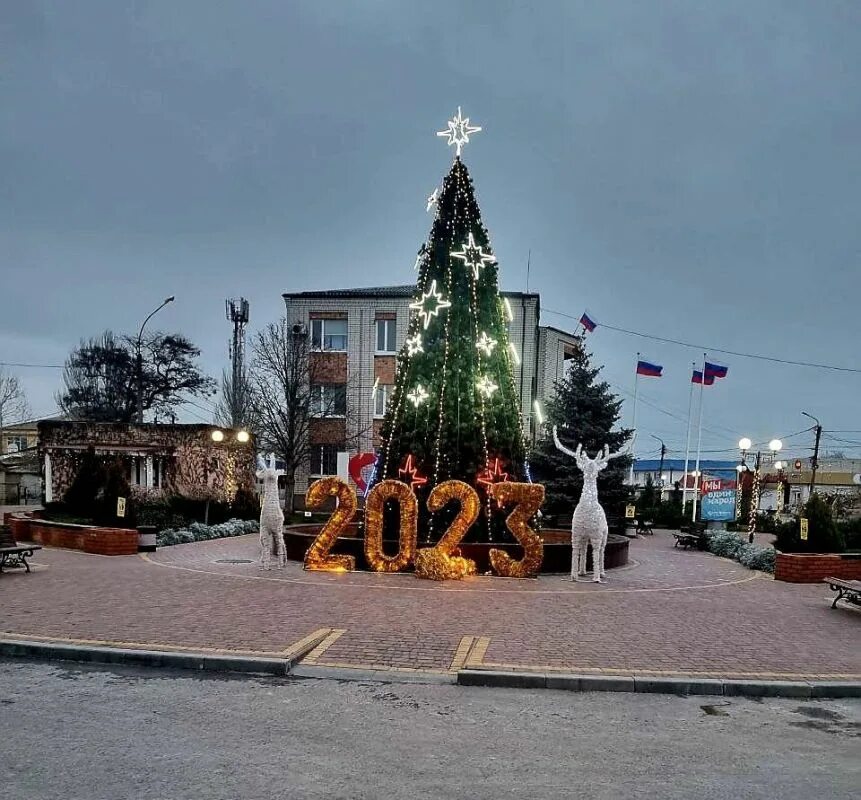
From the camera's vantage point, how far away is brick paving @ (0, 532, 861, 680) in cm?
818

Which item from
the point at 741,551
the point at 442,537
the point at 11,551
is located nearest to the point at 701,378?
the point at 741,551

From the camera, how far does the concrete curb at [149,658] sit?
7.54 m

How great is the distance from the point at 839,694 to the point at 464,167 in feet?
44.2

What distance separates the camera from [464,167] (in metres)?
17.5

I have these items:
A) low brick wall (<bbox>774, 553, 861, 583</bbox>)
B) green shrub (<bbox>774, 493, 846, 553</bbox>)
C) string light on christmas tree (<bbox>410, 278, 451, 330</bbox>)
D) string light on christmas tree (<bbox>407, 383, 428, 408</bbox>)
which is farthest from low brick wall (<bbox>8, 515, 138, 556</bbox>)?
green shrub (<bbox>774, 493, 846, 553</bbox>)

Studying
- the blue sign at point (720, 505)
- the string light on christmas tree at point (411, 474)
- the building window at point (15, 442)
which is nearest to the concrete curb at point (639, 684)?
the string light on christmas tree at point (411, 474)

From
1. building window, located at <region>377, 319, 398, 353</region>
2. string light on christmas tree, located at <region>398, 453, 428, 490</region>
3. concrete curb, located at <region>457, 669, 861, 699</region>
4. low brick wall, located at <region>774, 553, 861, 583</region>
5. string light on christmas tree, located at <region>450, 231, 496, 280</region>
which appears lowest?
low brick wall, located at <region>774, 553, 861, 583</region>

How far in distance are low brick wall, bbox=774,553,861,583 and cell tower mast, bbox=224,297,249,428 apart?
1384 inches

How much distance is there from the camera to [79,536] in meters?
18.5

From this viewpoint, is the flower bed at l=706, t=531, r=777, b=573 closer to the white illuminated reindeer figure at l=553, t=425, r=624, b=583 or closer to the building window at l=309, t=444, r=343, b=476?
the white illuminated reindeer figure at l=553, t=425, r=624, b=583

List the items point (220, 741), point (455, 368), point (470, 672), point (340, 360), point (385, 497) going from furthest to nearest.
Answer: point (340, 360) < point (455, 368) < point (385, 497) < point (470, 672) < point (220, 741)

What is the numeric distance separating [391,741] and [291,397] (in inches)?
1206

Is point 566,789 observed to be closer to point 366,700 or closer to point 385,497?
point 366,700

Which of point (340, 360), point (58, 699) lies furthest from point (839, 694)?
point (340, 360)
